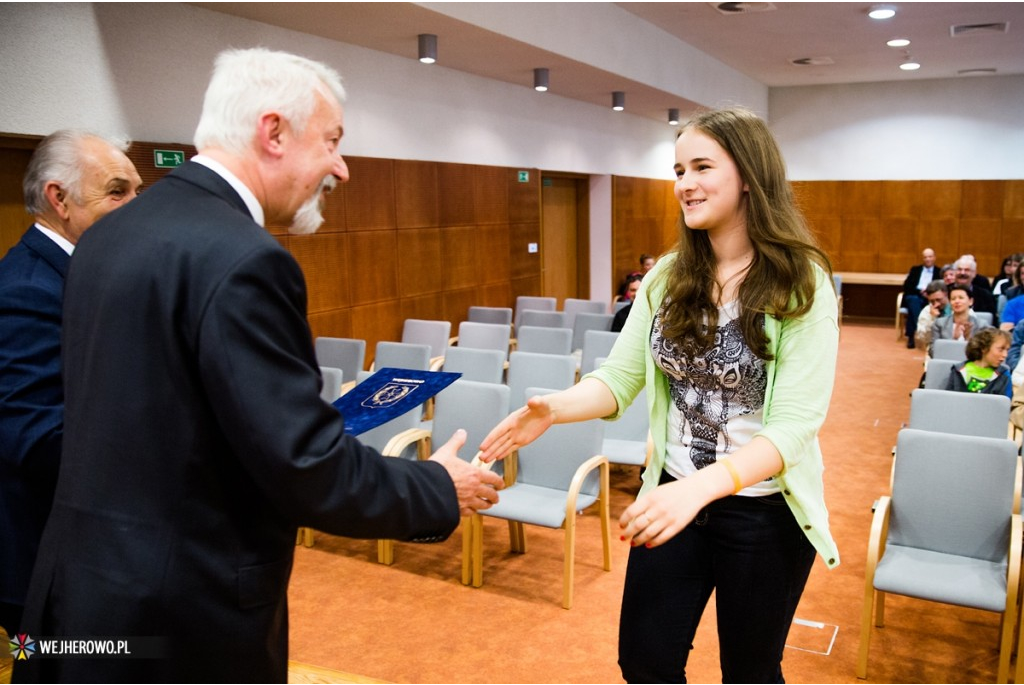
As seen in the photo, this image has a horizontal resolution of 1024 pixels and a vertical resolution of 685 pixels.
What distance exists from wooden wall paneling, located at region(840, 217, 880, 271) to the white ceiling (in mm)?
2399

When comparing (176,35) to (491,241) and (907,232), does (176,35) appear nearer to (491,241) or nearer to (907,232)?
(491,241)

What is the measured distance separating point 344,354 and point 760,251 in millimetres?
4377

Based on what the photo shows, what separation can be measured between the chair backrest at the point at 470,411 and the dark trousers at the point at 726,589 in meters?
2.43

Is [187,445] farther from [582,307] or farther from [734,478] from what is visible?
[582,307]

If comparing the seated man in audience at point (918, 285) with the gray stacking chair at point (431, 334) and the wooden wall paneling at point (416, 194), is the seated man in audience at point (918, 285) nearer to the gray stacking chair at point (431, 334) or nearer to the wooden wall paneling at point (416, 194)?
the wooden wall paneling at point (416, 194)

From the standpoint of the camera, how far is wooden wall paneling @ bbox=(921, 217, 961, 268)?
1358 cm

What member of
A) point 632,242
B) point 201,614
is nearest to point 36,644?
point 201,614

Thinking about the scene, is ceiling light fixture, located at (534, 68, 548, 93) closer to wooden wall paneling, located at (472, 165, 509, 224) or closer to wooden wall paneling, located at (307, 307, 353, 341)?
wooden wall paneling, located at (472, 165, 509, 224)

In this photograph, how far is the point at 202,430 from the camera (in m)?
1.19

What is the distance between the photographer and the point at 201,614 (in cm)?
123

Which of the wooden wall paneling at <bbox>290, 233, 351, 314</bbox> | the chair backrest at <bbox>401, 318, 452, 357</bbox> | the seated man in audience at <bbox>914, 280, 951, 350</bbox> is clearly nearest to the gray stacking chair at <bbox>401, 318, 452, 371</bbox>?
the chair backrest at <bbox>401, 318, 452, 357</bbox>

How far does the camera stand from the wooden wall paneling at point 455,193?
8.27 m

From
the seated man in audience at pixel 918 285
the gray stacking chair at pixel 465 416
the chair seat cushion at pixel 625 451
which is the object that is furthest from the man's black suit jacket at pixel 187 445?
the seated man in audience at pixel 918 285

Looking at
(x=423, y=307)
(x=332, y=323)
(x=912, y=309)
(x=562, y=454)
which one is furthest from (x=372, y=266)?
(x=912, y=309)
